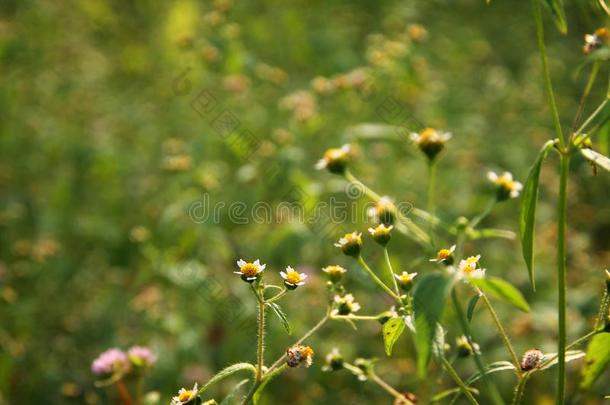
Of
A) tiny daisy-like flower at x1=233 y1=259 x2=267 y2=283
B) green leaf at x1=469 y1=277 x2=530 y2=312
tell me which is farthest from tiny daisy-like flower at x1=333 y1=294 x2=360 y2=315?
green leaf at x1=469 y1=277 x2=530 y2=312

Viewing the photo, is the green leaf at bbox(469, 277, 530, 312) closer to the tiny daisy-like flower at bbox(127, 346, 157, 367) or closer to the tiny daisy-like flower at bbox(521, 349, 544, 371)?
the tiny daisy-like flower at bbox(521, 349, 544, 371)

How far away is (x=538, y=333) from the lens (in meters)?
2.49

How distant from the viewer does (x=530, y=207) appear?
3.62 ft

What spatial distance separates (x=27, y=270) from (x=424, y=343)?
208 centimetres

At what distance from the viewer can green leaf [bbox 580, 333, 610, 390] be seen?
1180 mm

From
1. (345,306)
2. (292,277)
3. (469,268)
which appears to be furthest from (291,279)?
(469,268)

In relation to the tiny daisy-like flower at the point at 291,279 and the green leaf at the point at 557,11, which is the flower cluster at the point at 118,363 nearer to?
the tiny daisy-like flower at the point at 291,279

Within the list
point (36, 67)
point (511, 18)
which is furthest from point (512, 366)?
point (511, 18)

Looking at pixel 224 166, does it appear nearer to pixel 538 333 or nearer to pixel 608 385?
pixel 538 333

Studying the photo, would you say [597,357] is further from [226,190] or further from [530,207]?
[226,190]

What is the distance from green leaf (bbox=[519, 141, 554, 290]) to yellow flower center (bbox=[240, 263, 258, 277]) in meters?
0.53

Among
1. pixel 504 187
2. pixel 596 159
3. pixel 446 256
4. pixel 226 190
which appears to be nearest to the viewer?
pixel 596 159

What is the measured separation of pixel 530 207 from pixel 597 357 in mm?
342

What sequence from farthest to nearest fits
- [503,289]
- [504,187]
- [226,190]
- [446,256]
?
[226,190]
[504,187]
[446,256]
[503,289]
